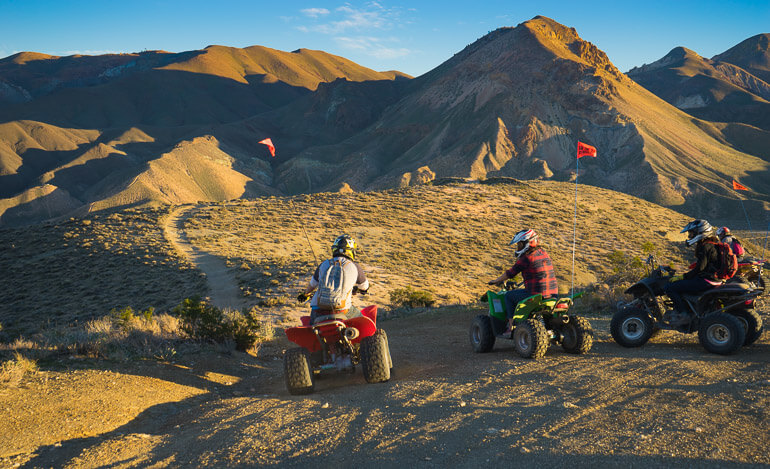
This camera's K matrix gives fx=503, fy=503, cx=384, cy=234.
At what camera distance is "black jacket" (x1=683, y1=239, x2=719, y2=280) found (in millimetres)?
7828

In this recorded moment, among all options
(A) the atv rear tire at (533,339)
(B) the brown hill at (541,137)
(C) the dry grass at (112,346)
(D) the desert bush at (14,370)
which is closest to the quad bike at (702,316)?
(A) the atv rear tire at (533,339)

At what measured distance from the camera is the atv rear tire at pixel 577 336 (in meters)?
7.87

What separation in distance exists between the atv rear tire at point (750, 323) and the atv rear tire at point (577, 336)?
88.5 inches

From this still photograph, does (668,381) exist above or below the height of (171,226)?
below

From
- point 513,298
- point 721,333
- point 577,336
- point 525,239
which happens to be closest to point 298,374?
point 513,298

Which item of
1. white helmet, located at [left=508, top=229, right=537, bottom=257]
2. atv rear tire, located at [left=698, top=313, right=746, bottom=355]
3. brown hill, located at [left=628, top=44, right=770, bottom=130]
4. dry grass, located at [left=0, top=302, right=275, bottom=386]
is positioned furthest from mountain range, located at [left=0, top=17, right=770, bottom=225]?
dry grass, located at [left=0, top=302, right=275, bottom=386]

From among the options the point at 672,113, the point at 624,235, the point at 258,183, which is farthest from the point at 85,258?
the point at 672,113

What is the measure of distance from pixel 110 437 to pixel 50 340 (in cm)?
431

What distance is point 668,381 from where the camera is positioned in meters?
6.01

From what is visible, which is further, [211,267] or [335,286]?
[211,267]

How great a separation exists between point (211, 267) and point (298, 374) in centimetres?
1739

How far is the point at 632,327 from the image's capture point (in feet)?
27.9

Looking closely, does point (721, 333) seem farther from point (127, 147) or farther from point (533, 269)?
point (127, 147)

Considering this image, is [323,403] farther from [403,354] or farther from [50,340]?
[50,340]
